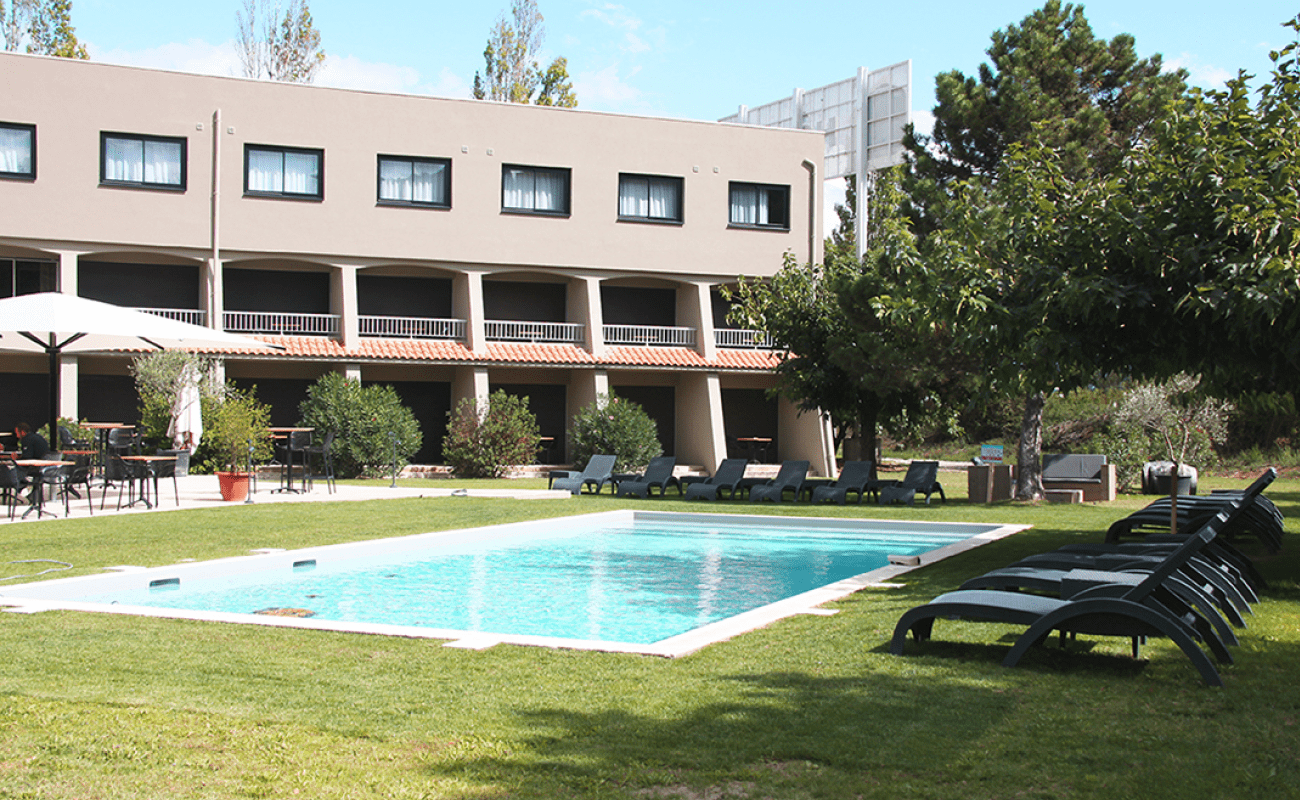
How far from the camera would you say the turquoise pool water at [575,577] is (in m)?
10.2

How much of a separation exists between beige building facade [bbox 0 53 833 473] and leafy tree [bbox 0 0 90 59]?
13.7 meters

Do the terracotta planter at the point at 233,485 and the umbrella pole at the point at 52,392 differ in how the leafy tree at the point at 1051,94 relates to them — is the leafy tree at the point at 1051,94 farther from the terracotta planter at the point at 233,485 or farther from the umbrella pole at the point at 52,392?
the umbrella pole at the point at 52,392

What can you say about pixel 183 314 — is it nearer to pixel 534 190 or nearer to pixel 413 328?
pixel 413 328

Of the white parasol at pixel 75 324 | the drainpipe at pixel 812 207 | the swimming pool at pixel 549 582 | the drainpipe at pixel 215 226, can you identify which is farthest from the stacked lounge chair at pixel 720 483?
the drainpipe at pixel 215 226

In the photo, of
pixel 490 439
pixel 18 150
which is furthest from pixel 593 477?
pixel 18 150

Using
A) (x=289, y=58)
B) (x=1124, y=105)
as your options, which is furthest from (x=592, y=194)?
(x=289, y=58)

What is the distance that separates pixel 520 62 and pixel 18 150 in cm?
2170

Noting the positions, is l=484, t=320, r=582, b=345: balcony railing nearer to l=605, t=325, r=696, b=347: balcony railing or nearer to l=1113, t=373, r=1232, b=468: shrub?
l=605, t=325, r=696, b=347: balcony railing

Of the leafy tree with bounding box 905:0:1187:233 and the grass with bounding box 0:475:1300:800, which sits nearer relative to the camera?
the grass with bounding box 0:475:1300:800

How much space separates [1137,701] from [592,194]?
27.6 metres

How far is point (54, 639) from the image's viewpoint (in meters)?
7.12

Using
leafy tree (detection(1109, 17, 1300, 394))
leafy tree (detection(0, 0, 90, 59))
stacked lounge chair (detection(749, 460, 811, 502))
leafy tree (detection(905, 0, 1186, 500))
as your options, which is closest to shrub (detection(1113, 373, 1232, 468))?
leafy tree (detection(905, 0, 1186, 500))

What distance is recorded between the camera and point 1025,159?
38.9 ft

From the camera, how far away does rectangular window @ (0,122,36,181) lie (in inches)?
1073
